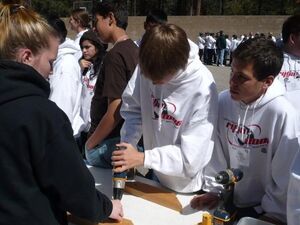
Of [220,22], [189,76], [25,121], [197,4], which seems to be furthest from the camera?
[197,4]

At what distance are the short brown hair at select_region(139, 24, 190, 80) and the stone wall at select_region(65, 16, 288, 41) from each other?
27.4m

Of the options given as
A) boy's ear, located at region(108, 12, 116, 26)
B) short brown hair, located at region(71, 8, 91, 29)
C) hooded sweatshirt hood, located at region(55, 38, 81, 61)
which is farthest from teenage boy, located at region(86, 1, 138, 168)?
short brown hair, located at region(71, 8, 91, 29)

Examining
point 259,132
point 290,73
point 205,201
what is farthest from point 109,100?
point 290,73

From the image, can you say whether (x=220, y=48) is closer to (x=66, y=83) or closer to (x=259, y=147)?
(x=66, y=83)

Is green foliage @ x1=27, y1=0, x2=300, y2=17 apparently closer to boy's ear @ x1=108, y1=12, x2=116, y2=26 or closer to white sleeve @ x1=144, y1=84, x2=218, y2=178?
boy's ear @ x1=108, y1=12, x2=116, y2=26

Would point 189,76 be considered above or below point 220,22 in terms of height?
above

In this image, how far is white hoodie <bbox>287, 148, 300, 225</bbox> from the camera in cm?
163

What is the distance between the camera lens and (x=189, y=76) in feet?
7.18

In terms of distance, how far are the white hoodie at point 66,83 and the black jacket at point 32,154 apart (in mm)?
1635

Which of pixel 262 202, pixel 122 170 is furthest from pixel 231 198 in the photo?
pixel 122 170

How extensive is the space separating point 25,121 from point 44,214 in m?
0.34

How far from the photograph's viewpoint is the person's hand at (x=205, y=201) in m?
2.18

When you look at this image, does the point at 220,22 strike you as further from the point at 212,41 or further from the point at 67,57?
the point at 67,57

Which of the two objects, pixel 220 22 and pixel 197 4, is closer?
pixel 220 22
